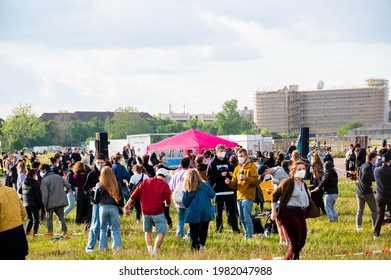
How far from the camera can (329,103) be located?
185 meters

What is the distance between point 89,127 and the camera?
13750 centimetres

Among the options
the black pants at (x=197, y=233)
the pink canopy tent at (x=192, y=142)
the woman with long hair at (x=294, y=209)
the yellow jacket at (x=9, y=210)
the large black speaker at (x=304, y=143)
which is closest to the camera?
the yellow jacket at (x=9, y=210)

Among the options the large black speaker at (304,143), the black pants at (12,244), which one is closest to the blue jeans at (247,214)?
the black pants at (12,244)

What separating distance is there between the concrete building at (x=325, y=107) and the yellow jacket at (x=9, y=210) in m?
176

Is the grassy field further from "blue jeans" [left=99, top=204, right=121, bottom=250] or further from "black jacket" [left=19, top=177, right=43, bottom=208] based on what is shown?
"black jacket" [left=19, top=177, right=43, bottom=208]

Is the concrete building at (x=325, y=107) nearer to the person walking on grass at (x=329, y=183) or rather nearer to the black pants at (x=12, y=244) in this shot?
the person walking on grass at (x=329, y=183)

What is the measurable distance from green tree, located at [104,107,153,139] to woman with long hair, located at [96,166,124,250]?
419 ft

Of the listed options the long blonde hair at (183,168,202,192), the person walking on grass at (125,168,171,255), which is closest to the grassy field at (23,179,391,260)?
the person walking on grass at (125,168,171,255)

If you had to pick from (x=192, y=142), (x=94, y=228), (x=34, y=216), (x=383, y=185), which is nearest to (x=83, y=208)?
(x=34, y=216)

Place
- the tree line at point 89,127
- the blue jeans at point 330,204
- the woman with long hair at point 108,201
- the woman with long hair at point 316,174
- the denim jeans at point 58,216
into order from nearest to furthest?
the woman with long hair at point 108,201, the denim jeans at point 58,216, the blue jeans at point 330,204, the woman with long hair at point 316,174, the tree line at point 89,127

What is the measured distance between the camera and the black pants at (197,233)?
10.3 meters

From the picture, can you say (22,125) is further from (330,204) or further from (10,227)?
(10,227)

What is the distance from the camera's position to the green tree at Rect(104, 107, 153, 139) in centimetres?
13912

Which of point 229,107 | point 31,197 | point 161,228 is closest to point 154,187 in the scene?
point 161,228
